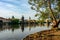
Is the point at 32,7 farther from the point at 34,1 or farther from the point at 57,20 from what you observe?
the point at 57,20

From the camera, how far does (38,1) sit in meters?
25.5

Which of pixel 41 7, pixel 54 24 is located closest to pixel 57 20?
pixel 54 24

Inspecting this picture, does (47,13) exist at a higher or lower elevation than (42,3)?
lower

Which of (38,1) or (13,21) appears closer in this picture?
(38,1)

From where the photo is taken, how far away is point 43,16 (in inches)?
989

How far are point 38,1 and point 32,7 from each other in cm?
154

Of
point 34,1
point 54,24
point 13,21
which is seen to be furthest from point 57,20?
point 13,21

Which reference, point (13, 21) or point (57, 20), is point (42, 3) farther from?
point (13, 21)

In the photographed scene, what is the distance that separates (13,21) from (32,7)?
126549 mm

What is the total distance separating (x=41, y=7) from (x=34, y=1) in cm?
162

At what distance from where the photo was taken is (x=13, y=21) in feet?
493

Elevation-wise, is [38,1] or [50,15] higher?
[38,1]

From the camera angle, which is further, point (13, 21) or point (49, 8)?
point (13, 21)

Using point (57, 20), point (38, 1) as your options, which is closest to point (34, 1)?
point (38, 1)
